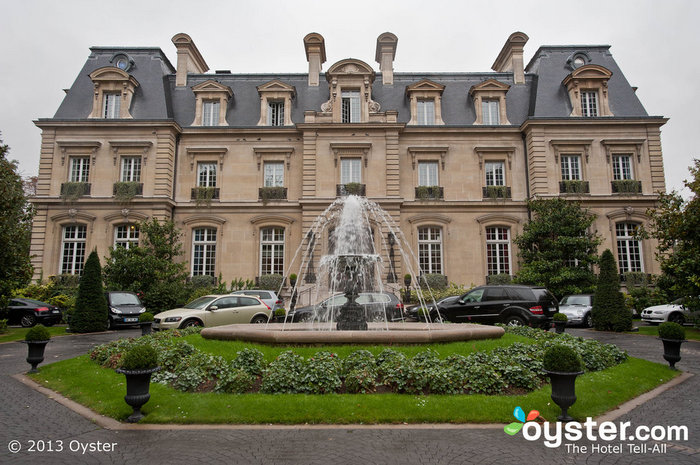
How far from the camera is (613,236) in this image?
2600 centimetres

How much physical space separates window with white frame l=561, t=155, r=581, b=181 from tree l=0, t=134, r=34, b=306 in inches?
1078

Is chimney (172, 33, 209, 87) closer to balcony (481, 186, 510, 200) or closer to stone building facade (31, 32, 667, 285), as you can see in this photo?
stone building facade (31, 32, 667, 285)

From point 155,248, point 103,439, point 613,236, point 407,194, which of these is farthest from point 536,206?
point 103,439

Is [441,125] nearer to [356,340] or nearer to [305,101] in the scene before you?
[305,101]

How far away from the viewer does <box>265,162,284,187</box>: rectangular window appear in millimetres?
27672

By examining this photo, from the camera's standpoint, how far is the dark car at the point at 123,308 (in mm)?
18906

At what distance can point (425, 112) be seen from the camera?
92.8 feet

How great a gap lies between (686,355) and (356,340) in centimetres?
935

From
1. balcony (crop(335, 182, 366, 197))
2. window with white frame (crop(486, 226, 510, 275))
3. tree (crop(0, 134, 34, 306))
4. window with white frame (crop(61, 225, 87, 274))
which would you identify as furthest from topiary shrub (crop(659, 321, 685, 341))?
window with white frame (crop(61, 225, 87, 274))

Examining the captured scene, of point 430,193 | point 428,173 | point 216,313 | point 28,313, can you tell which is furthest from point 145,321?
point 428,173

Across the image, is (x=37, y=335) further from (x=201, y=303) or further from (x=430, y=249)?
(x=430, y=249)

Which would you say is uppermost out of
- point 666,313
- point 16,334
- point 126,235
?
point 126,235

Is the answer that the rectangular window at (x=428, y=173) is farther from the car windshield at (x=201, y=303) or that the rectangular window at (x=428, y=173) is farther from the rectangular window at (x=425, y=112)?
the car windshield at (x=201, y=303)

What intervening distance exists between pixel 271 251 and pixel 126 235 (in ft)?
28.0
